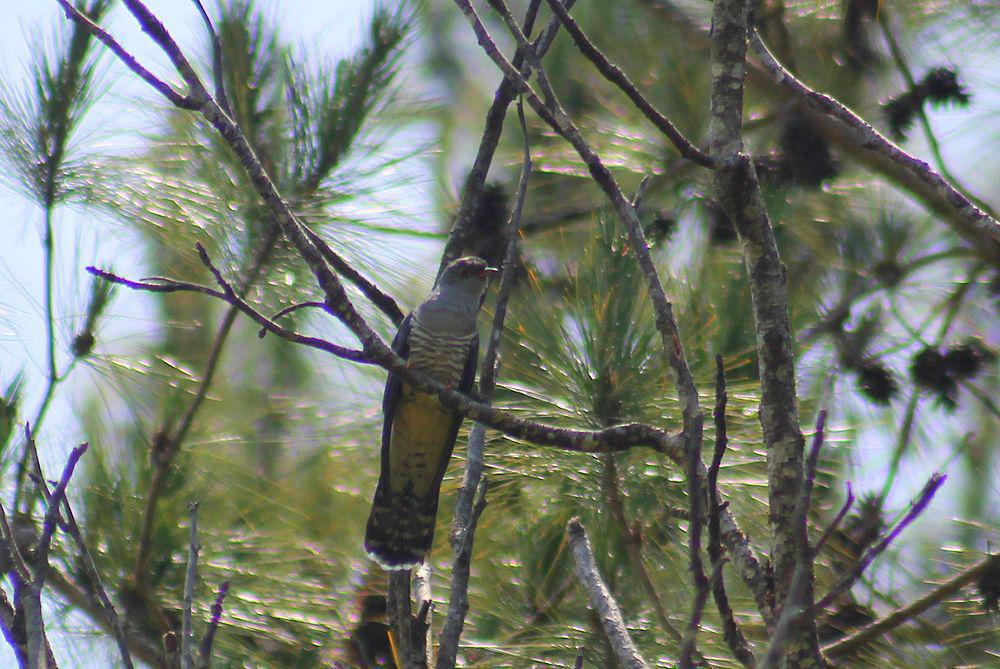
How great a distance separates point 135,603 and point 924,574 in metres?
2.71

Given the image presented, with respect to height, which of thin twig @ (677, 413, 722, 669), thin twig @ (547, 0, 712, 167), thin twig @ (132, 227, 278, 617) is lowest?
thin twig @ (132, 227, 278, 617)

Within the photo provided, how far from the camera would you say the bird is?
10.8ft

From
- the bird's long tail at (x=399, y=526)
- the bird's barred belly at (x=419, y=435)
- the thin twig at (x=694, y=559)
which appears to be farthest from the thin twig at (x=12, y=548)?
the bird's barred belly at (x=419, y=435)

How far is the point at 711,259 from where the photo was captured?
4.15 meters

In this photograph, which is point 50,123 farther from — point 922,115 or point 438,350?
point 922,115

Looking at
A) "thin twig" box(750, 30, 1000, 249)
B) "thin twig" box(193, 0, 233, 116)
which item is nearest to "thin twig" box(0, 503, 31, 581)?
"thin twig" box(193, 0, 233, 116)

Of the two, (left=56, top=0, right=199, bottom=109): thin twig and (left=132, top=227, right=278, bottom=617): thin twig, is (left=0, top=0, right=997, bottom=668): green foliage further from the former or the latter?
(left=56, top=0, right=199, bottom=109): thin twig

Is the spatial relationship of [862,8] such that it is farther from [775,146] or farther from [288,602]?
[288,602]

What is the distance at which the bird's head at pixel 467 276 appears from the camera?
377 centimetres

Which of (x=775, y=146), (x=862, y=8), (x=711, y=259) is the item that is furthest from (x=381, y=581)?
(x=862, y=8)

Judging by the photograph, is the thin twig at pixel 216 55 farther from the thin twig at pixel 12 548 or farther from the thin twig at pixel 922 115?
the thin twig at pixel 922 115

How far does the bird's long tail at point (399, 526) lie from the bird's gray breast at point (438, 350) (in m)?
0.53

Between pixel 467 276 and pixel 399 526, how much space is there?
975 mm

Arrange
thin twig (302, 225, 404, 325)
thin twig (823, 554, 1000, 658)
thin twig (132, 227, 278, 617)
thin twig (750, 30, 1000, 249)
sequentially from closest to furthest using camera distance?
1. thin twig (750, 30, 1000, 249)
2. thin twig (302, 225, 404, 325)
3. thin twig (823, 554, 1000, 658)
4. thin twig (132, 227, 278, 617)
